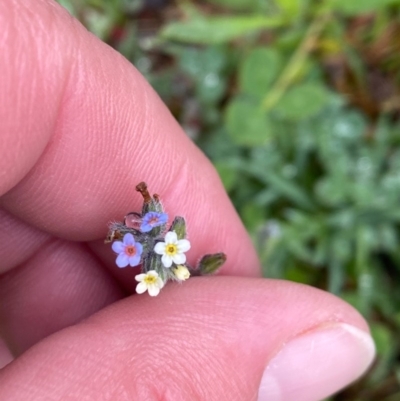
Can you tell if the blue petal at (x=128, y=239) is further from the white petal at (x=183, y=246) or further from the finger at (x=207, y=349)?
the finger at (x=207, y=349)

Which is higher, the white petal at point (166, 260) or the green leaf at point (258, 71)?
the green leaf at point (258, 71)

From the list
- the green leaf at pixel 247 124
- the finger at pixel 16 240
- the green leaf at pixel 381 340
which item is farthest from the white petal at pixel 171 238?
the green leaf at pixel 381 340

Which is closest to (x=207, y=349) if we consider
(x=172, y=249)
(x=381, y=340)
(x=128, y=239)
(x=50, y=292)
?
(x=172, y=249)

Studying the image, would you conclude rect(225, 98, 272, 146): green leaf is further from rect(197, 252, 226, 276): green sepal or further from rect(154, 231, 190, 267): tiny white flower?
rect(154, 231, 190, 267): tiny white flower

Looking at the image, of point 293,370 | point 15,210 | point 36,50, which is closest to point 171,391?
point 293,370

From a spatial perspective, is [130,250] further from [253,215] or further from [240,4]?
[240,4]

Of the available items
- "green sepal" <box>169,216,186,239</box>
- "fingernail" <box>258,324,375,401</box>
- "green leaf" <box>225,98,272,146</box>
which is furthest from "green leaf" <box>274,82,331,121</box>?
"green sepal" <box>169,216,186,239</box>

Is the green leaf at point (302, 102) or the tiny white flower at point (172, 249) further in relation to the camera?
the green leaf at point (302, 102)

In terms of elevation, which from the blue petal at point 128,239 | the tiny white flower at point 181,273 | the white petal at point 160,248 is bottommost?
the tiny white flower at point 181,273
